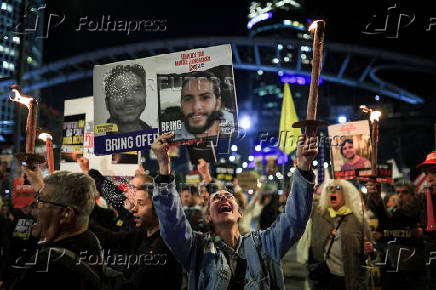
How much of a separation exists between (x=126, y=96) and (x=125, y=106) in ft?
0.35

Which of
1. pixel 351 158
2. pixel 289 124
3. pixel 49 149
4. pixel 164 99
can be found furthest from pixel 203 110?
pixel 351 158

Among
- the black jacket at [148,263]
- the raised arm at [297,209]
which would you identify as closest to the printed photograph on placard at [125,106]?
the black jacket at [148,263]

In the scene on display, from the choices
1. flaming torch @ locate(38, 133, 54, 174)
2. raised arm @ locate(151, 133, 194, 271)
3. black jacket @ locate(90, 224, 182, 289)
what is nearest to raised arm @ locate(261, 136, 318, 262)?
raised arm @ locate(151, 133, 194, 271)

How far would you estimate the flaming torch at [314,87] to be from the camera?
2.75 m

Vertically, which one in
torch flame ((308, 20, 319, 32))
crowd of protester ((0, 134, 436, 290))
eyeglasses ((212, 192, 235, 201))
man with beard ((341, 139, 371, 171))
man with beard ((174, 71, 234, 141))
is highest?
torch flame ((308, 20, 319, 32))

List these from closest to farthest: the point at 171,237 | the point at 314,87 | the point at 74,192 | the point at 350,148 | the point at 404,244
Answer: the point at 74,192 → the point at 314,87 → the point at 171,237 → the point at 350,148 → the point at 404,244

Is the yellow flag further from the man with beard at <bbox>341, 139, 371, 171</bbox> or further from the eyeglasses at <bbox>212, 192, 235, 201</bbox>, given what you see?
the eyeglasses at <bbox>212, 192, 235, 201</bbox>

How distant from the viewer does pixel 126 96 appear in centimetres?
426

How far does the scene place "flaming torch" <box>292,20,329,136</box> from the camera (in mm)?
2749

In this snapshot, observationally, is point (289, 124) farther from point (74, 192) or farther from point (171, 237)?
point (74, 192)

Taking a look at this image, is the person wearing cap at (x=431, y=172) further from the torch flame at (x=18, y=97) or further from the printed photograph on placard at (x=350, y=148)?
the torch flame at (x=18, y=97)

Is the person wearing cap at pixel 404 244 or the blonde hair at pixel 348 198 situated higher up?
the blonde hair at pixel 348 198

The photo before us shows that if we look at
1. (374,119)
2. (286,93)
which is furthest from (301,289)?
(374,119)

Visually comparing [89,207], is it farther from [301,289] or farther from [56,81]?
[56,81]
